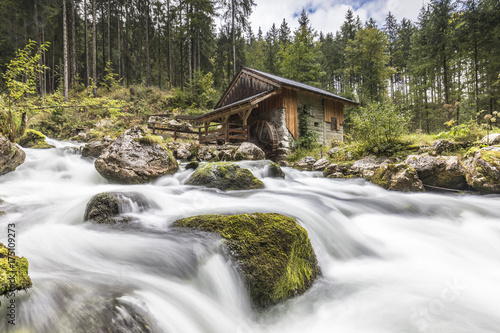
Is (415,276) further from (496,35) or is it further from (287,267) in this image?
(496,35)

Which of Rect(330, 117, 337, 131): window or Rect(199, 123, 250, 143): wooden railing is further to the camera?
Rect(330, 117, 337, 131): window

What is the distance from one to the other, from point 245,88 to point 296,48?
40.7ft

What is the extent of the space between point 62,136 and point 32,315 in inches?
750

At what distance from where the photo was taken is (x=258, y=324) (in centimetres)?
207

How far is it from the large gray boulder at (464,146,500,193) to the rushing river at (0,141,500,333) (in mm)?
998

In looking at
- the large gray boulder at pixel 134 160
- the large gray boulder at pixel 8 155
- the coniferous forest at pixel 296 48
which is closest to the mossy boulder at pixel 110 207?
the large gray boulder at pixel 134 160

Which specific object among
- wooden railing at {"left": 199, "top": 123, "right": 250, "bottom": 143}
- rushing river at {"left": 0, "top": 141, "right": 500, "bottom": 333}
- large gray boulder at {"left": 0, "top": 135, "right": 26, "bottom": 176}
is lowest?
rushing river at {"left": 0, "top": 141, "right": 500, "bottom": 333}

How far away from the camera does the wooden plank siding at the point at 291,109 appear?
14.2 m

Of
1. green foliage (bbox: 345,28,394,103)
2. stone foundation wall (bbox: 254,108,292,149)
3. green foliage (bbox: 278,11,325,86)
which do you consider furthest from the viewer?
green foliage (bbox: 278,11,325,86)

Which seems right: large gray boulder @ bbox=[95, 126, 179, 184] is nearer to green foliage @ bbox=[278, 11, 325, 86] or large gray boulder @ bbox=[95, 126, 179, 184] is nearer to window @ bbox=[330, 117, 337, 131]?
window @ bbox=[330, 117, 337, 131]

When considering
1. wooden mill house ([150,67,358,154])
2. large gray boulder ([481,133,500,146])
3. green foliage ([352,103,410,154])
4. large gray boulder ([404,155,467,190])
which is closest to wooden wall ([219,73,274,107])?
wooden mill house ([150,67,358,154])

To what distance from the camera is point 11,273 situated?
4.95ft

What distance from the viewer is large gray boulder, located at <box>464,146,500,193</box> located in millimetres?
5586

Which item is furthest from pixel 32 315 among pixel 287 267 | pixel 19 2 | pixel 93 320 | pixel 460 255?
pixel 19 2
